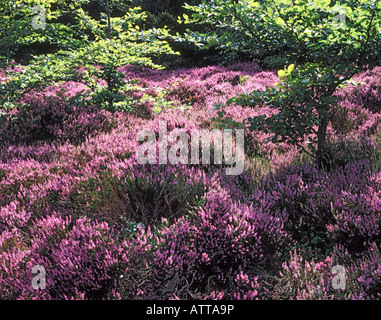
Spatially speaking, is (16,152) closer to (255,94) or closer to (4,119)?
(4,119)

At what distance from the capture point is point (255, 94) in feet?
9.12

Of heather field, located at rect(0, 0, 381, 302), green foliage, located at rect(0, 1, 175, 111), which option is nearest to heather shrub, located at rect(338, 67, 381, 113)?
heather field, located at rect(0, 0, 381, 302)

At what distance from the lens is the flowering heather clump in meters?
1.78

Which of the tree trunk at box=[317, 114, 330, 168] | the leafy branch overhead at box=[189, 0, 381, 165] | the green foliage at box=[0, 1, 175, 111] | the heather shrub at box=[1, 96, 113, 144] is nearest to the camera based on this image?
the leafy branch overhead at box=[189, 0, 381, 165]

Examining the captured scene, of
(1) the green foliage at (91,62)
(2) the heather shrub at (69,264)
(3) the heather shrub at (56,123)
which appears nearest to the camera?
(2) the heather shrub at (69,264)

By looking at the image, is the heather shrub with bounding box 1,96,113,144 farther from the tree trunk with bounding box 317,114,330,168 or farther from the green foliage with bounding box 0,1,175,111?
the tree trunk with bounding box 317,114,330,168

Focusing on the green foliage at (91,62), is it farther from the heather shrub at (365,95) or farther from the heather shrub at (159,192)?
the heather shrub at (365,95)

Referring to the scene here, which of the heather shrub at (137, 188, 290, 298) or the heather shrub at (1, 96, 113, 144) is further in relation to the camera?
the heather shrub at (1, 96, 113, 144)

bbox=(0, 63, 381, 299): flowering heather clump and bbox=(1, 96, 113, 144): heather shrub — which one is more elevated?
bbox=(1, 96, 113, 144): heather shrub

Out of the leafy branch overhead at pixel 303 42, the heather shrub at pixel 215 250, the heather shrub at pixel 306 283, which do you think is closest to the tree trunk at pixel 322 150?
the leafy branch overhead at pixel 303 42

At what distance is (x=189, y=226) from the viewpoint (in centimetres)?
219

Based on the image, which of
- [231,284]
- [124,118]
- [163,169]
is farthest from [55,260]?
[124,118]

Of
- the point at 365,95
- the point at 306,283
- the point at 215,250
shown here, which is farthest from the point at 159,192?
the point at 365,95

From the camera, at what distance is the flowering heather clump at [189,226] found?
5.83 feet
